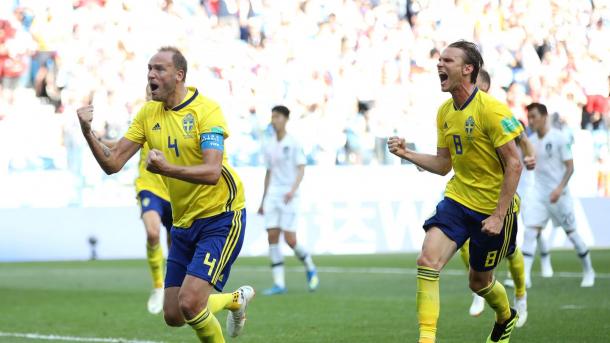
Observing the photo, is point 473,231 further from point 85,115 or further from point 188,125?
point 85,115

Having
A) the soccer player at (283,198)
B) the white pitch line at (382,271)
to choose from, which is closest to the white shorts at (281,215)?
the soccer player at (283,198)

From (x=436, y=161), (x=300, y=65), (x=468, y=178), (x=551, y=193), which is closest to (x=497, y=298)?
(x=468, y=178)

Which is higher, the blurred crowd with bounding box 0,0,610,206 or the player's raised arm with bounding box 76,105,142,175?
the player's raised arm with bounding box 76,105,142,175

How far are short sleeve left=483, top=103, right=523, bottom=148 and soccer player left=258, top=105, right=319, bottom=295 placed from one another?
24.7ft

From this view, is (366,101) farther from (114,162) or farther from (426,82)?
(114,162)

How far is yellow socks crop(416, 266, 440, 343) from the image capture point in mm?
7391

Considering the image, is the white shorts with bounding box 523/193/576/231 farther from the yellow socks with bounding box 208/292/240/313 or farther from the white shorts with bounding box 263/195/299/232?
the yellow socks with bounding box 208/292/240/313

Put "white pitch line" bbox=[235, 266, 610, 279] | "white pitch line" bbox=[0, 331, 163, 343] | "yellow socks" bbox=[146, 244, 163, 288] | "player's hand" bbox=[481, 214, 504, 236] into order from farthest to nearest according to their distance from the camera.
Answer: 1. "white pitch line" bbox=[235, 266, 610, 279]
2. "yellow socks" bbox=[146, 244, 163, 288]
3. "white pitch line" bbox=[0, 331, 163, 343]
4. "player's hand" bbox=[481, 214, 504, 236]

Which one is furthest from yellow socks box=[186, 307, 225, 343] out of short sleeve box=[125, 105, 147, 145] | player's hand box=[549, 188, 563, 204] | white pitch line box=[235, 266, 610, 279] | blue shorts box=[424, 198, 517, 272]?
white pitch line box=[235, 266, 610, 279]

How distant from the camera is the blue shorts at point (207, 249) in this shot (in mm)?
7195

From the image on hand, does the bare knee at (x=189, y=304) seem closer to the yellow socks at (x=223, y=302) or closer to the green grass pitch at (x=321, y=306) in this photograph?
the yellow socks at (x=223, y=302)

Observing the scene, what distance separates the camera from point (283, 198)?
1527 cm

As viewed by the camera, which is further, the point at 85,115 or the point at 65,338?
the point at 65,338

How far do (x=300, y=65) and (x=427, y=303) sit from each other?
17635 millimetres
